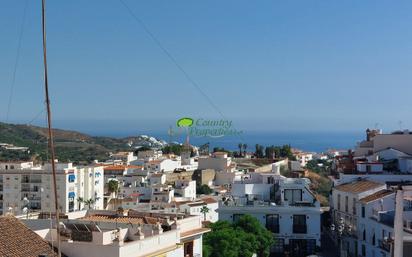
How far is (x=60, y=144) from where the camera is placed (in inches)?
5586

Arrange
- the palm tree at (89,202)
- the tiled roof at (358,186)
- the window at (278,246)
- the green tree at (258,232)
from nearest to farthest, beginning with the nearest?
the green tree at (258,232), the window at (278,246), the tiled roof at (358,186), the palm tree at (89,202)

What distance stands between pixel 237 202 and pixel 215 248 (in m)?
11.4

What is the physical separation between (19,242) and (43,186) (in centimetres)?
5310

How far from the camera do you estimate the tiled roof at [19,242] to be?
15070 millimetres

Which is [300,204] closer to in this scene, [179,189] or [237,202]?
[237,202]

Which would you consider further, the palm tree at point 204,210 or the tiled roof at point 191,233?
the palm tree at point 204,210

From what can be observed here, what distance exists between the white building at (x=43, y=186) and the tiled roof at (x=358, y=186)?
104 feet

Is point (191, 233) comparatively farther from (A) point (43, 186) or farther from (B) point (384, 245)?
(A) point (43, 186)

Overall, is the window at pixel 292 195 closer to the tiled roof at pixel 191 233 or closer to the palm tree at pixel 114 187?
the tiled roof at pixel 191 233

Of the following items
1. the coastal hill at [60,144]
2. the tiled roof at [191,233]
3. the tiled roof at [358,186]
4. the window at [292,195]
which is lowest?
the window at [292,195]

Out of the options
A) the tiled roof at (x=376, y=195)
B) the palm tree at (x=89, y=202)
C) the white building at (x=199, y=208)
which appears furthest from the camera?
the palm tree at (x=89, y=202)

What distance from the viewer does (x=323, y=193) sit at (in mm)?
68250

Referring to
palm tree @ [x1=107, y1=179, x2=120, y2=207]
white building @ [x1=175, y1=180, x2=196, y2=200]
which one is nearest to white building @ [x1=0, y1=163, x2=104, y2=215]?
palm tree @ [x1=107, y1=179, x2=120, y2=207]

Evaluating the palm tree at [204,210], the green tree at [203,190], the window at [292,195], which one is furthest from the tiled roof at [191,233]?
the green tree at [203,190]
